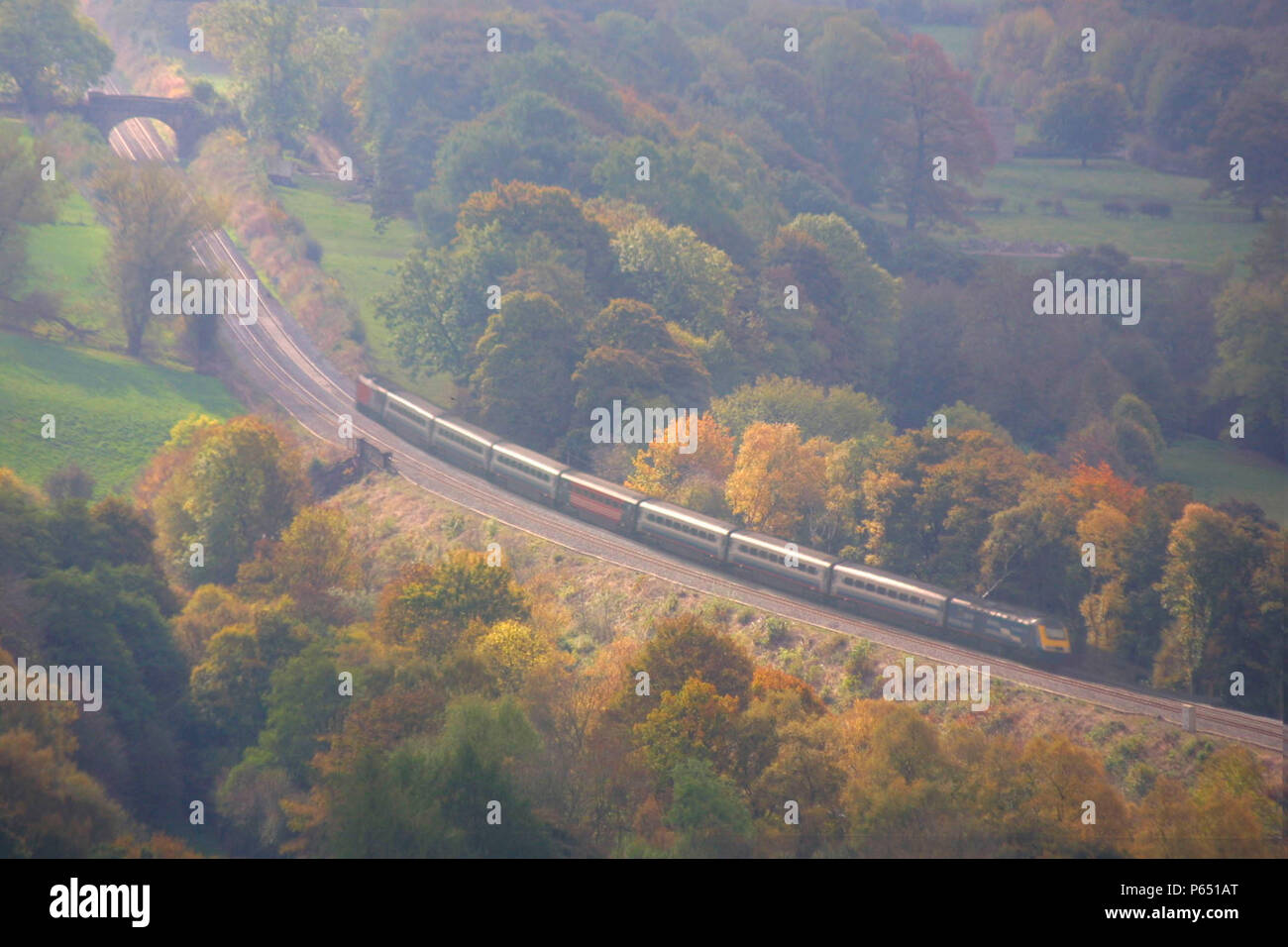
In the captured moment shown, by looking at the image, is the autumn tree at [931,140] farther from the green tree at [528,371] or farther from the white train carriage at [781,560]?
the white train carriage at [781,560]

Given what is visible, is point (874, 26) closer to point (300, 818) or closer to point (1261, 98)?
point (1261, 98)

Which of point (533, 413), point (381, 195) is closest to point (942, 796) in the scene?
point (533, 413)

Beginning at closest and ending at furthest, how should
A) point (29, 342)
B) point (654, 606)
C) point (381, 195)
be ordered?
point (654, 606), point (29, 342), point (381, 195)

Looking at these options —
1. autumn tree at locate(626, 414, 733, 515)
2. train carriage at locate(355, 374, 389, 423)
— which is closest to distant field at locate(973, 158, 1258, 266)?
autumn tree at locate(626, 414, 733, 515)

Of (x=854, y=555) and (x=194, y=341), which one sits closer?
(x=854, y=555)

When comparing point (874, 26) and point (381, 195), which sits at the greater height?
point (874, 26)

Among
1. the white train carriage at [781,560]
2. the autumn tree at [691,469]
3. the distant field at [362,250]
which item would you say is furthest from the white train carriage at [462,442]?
the white train carriage at [781,560]
